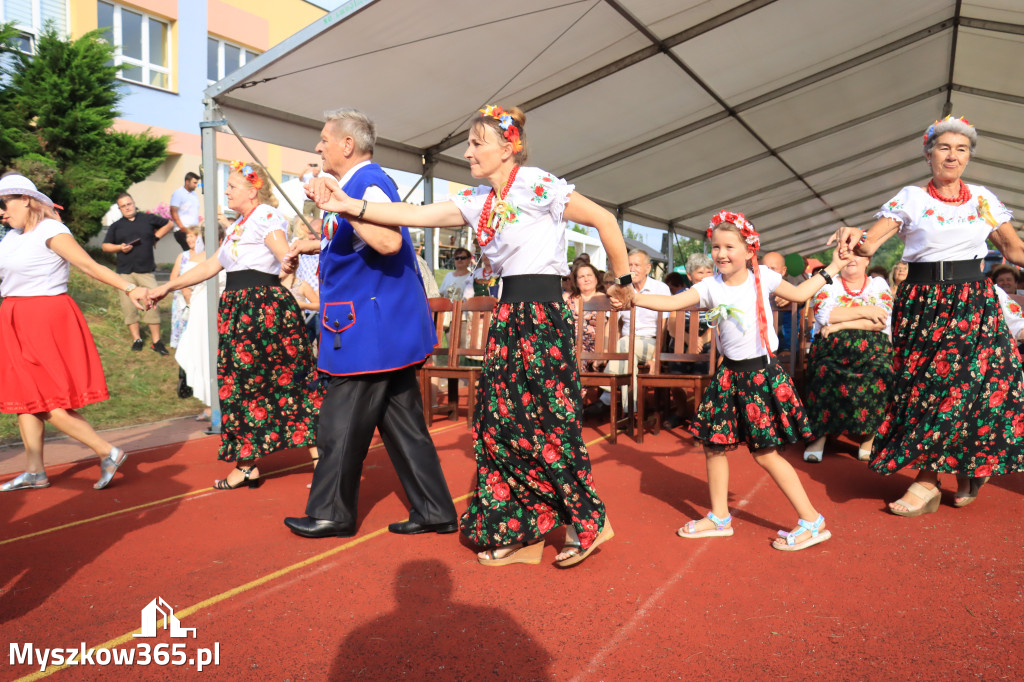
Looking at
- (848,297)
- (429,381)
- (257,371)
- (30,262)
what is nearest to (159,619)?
(257,371)

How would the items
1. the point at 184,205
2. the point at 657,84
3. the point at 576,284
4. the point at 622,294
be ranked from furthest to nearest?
the point at 184,205 → the point at 657,84 → the point at 576,284 → the point at 622,294

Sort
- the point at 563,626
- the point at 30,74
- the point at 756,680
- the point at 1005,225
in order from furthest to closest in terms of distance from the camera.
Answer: the point at 30,74 → the point at 1005,225 → the point at 563,626 → the point at 756,680

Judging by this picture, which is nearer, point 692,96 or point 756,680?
point 756,680

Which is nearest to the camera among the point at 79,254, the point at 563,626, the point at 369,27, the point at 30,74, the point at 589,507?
the point at 563,626

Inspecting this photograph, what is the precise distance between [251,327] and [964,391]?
402 cm

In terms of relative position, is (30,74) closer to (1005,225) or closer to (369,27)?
(369,27)

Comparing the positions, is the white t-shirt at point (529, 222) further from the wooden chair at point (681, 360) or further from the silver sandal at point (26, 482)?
the silver sandal at point (26, 482)

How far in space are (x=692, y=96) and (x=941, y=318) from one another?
579 centimetres

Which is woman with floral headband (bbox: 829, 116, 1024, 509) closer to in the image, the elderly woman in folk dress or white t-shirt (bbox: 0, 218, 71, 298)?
the elderly woman in folk dress

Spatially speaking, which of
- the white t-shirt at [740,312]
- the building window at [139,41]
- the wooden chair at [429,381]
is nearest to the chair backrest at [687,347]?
the wooden chair at [429,381]

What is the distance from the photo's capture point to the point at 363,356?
346 centimetres

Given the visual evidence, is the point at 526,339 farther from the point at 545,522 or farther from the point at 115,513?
the point at 115,513

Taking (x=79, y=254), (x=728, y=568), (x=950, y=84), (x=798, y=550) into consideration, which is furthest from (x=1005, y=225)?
(x=950, y=84)

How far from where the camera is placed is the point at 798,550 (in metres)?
3.39
